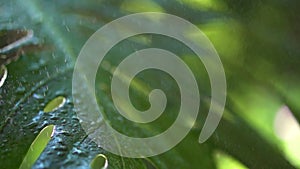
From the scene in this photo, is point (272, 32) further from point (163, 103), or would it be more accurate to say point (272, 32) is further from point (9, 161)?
point (9, 161)

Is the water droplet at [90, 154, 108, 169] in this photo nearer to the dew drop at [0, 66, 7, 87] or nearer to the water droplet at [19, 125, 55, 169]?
the water droplet at [19, 125, 55, 169]

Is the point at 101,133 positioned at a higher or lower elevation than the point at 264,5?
lower

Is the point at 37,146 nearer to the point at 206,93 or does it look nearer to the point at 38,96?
the point at 38,96

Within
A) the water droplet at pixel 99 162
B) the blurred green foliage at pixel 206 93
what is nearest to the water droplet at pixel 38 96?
the blurred green foliage at pixel 206 93

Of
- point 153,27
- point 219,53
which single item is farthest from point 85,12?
point 219,53

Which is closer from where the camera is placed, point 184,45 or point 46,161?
point 46,161
